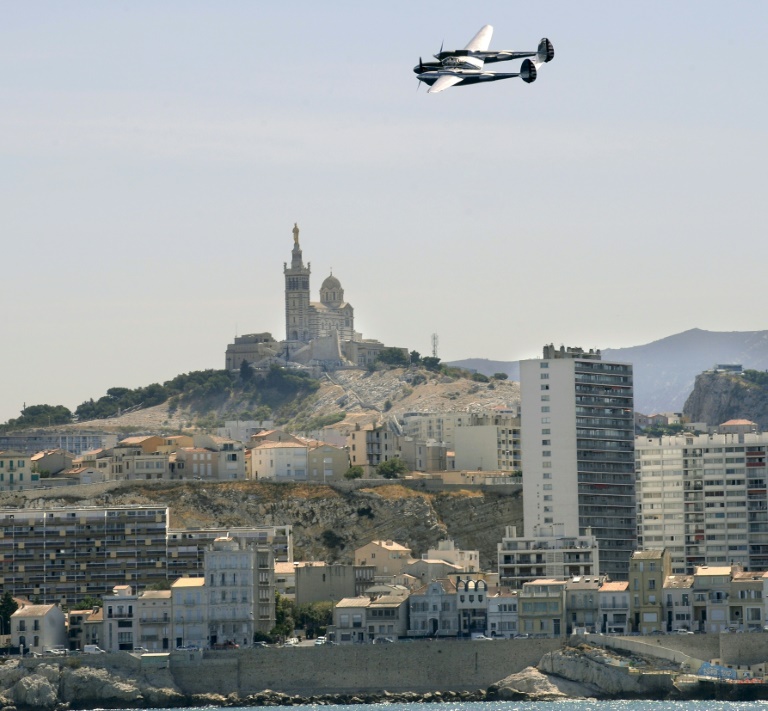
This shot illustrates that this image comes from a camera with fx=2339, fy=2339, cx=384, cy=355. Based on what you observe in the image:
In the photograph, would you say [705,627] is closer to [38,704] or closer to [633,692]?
[633,692]

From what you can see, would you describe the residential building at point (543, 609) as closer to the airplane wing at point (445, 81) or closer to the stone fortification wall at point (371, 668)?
the stone fortification wall at point (371, 668)

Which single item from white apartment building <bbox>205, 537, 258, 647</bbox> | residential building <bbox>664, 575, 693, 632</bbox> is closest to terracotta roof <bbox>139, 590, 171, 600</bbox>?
white apartment building <bbox>205, 537, 258, 647</bbox>

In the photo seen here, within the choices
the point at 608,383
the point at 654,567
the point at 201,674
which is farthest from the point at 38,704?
the point at 608,383

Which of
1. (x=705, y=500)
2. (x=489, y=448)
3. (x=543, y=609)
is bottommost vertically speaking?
(x=543, y=609)

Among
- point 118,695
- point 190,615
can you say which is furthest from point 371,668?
point 118,695

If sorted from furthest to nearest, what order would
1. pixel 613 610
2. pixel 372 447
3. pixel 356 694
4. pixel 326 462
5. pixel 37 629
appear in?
1. pixel 372 447
2. pixel 326 462
3. pixel 37 629
4. pixel 613 610
5. pixel 356 694

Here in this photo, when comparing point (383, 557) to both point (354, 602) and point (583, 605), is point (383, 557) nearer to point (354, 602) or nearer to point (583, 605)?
point (354, 602)

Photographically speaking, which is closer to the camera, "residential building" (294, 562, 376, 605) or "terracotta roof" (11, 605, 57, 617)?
"terracotta roof" (11, 605, 57, 617)

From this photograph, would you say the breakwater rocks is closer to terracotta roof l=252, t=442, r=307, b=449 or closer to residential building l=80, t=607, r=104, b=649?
residential building l=80, t=607, r=104, b=649
